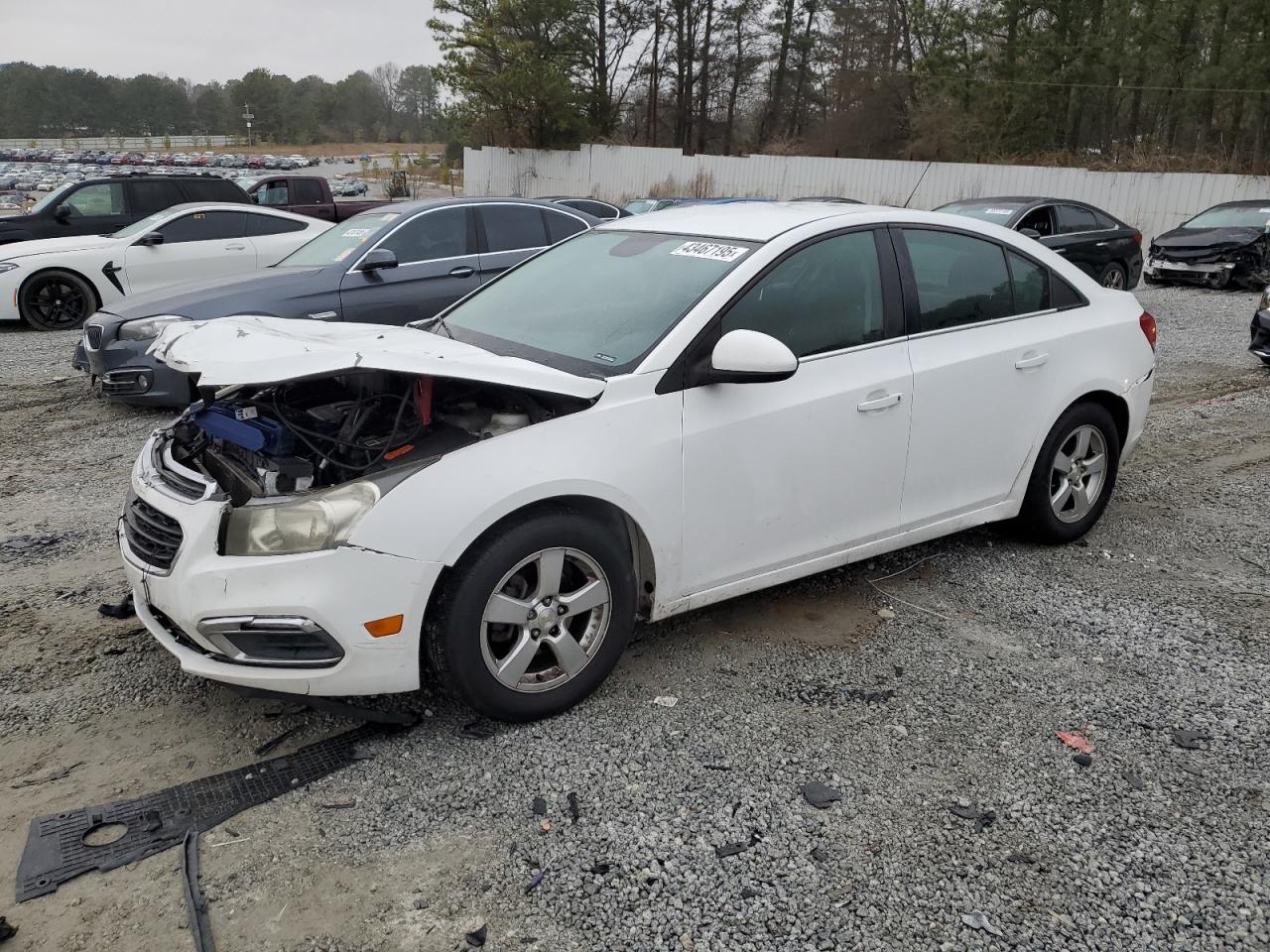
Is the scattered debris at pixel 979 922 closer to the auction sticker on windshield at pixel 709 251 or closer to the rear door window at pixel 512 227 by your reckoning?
the auction sticker on windshield at pixel 709 251

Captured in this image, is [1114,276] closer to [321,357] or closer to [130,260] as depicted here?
[130,260]

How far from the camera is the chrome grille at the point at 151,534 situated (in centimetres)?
309

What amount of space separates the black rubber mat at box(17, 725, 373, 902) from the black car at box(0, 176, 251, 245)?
11990 millimetres

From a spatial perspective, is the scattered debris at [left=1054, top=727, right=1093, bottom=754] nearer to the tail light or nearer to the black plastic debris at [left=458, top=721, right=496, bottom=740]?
the black plastic debris at [left=458, top=721, right=496, bottom=740]

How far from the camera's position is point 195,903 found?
8.11 feet

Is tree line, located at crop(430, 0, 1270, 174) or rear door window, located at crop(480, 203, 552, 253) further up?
tree line, located at crop(430, 0, 1270, 174)

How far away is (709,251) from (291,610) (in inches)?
82.8

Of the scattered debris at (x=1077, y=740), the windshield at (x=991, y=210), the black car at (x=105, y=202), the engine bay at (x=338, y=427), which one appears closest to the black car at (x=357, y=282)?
the engine bay at (x=338, y=427)

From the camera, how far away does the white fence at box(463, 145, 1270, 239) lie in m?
24.1

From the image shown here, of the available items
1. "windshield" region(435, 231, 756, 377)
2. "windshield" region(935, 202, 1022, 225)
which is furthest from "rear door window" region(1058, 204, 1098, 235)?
"windshield" region(435, 231, 756, 377)

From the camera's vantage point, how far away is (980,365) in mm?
4223

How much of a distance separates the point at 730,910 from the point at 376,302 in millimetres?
6126

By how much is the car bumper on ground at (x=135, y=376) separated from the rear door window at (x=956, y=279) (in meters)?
5.37

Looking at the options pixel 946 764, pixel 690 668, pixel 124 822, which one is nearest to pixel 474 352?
pixel 690 668
